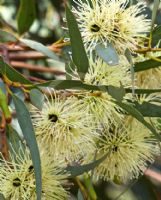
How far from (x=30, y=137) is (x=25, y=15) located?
0.53 m

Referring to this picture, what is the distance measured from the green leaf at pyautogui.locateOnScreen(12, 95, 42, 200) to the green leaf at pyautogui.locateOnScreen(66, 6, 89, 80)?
0.11 meters

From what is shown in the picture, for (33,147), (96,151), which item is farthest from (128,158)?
(33,147)

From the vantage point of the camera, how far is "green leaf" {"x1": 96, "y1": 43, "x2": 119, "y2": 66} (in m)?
1.09

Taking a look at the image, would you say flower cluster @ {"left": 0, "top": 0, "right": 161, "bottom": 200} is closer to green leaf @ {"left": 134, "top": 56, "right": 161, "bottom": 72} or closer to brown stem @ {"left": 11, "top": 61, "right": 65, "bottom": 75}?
green leaf @ {"left": 134, "top": 56, "right": 161, "bottom": 72}

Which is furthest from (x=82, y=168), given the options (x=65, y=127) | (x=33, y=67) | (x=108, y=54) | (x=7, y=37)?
(x=33, y=67)

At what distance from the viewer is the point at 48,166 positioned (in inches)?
46.5

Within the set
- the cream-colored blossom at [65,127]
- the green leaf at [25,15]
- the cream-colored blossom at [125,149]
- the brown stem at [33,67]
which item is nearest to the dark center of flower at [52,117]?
the cream-colored blossom at [65,127]

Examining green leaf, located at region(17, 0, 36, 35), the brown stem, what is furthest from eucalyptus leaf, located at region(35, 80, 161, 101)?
the brown stem

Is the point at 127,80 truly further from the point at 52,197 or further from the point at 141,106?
the point at 52,197

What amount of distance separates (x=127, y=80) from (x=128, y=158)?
0.58ft

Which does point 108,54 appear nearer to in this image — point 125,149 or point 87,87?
point 87,87

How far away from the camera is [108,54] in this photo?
1.10 meters

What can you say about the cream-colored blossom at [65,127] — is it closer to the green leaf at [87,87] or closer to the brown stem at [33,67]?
the green leaf at [87,87]

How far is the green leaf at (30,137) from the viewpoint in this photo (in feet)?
3.48
